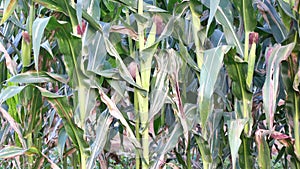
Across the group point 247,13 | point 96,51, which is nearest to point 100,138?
point 96,51

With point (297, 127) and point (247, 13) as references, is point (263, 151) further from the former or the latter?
point (247, 13)

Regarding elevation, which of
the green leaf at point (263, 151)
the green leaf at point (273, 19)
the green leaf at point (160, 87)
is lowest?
the green leaf at point (263, 151)

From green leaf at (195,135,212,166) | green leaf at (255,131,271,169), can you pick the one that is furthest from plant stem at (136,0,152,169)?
green leaf at (255,131,271,169)

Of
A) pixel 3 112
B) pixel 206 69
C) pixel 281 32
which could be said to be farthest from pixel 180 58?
pixel 3 112

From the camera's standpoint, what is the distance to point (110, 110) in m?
0.84

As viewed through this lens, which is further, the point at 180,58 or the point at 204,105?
the point at 180,58

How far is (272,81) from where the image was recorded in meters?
0.77

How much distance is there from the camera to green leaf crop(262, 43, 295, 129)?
0.77m

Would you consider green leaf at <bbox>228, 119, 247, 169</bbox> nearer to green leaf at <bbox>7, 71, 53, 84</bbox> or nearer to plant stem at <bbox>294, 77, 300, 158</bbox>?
plant stem at <bbox>294, 77, 300, 158</bbox>

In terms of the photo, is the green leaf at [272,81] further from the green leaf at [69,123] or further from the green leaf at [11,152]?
the green leaf at [11,152]

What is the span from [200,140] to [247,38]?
0.81 ft

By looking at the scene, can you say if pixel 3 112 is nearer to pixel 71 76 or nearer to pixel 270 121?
pixel 71 76

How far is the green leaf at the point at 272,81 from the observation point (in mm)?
771

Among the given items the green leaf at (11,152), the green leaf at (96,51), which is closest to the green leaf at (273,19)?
the green leaf at (96,51)
